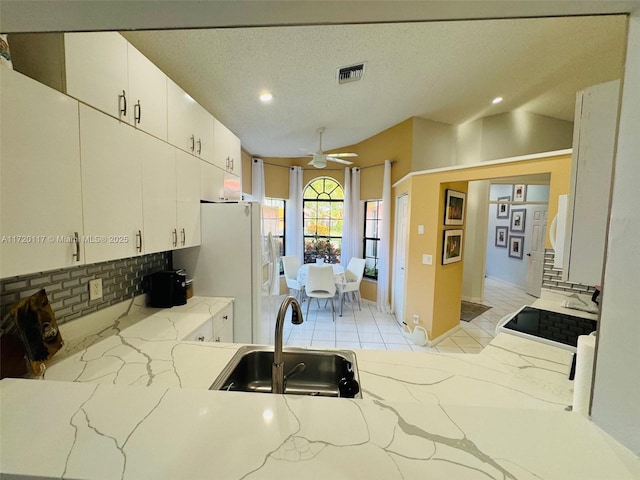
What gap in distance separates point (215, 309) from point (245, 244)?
58 cm

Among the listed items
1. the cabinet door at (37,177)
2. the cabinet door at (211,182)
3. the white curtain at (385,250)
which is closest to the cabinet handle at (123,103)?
the cabinet door at (37,177)

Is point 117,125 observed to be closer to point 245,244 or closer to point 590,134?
point 245,244

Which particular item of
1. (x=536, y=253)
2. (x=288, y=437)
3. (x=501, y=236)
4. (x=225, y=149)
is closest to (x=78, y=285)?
(x=288, y=437)

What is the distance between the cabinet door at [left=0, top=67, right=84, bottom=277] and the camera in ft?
2.96

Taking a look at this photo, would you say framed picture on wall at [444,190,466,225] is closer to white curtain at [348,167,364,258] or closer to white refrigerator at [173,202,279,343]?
white curtain at [348,167,364,258]

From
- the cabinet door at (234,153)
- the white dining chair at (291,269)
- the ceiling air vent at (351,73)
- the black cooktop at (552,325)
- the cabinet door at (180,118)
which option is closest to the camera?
the black cooktop at (552,325)

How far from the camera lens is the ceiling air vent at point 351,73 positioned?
2.37m

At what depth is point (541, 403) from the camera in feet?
2.89

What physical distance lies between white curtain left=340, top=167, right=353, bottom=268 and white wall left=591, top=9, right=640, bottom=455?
461 centimetres

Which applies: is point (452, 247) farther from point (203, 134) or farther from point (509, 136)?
point (203, 134)

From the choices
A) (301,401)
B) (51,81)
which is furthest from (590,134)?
(51,81)

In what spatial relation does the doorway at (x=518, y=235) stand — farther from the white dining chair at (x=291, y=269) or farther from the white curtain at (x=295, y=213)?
the white dining chair at (x=291, y=269)

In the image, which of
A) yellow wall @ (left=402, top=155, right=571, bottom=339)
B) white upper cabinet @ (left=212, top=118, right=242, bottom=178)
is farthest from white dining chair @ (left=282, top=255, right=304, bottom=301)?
white upper cabinet @ (left=212, top=118, right=242, bottom=178)

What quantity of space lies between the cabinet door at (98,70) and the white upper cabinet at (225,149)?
1.04 m
